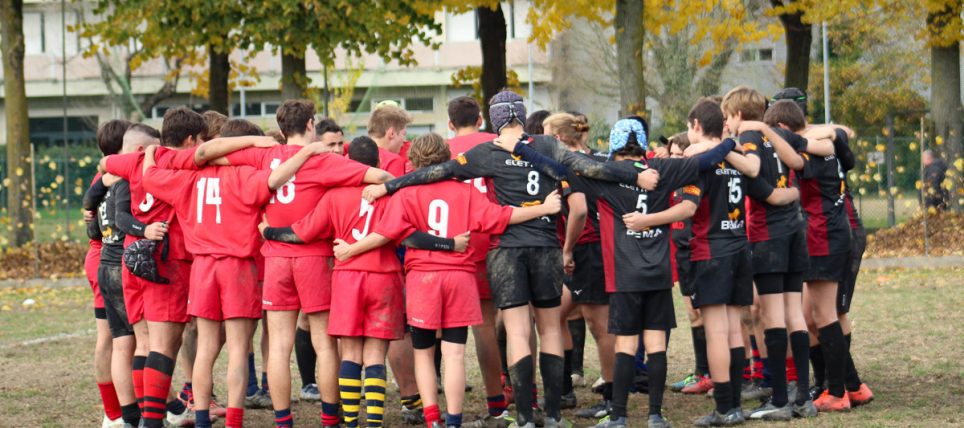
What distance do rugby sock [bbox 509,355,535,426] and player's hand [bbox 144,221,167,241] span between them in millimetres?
2380

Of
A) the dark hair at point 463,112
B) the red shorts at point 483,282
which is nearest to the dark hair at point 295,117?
Result: the dark hair at point 463,112

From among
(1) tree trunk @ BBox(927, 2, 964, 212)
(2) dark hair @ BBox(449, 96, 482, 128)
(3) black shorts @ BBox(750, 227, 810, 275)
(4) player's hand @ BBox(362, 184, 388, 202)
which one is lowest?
(3) black shorts @ BBox(750, 227, 810, 275)

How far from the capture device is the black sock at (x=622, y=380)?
7.72 m

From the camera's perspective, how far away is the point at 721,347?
7.92 m

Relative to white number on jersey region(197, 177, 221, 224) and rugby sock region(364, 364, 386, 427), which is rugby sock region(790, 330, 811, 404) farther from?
white number on jersey region(197, 177, 221, 224)

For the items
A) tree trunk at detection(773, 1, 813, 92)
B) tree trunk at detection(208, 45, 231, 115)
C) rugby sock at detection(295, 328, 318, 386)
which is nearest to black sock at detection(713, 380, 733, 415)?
rugby sock at detection(295, 328, 318, 386)

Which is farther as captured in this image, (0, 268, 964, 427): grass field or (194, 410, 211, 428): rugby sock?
(0, 268, 964, 427): grass field

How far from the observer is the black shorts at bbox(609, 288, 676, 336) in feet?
25.3

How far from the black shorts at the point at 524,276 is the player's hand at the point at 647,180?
27.1 inches

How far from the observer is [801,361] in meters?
8.34

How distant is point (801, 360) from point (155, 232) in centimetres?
433

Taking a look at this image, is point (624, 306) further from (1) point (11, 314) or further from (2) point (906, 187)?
(2) point (906, 187)

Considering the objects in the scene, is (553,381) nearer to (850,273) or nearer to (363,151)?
(363,151)

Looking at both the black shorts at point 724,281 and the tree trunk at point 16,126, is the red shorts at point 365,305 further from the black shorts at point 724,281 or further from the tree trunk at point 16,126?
the tree trunk at point 16,126
